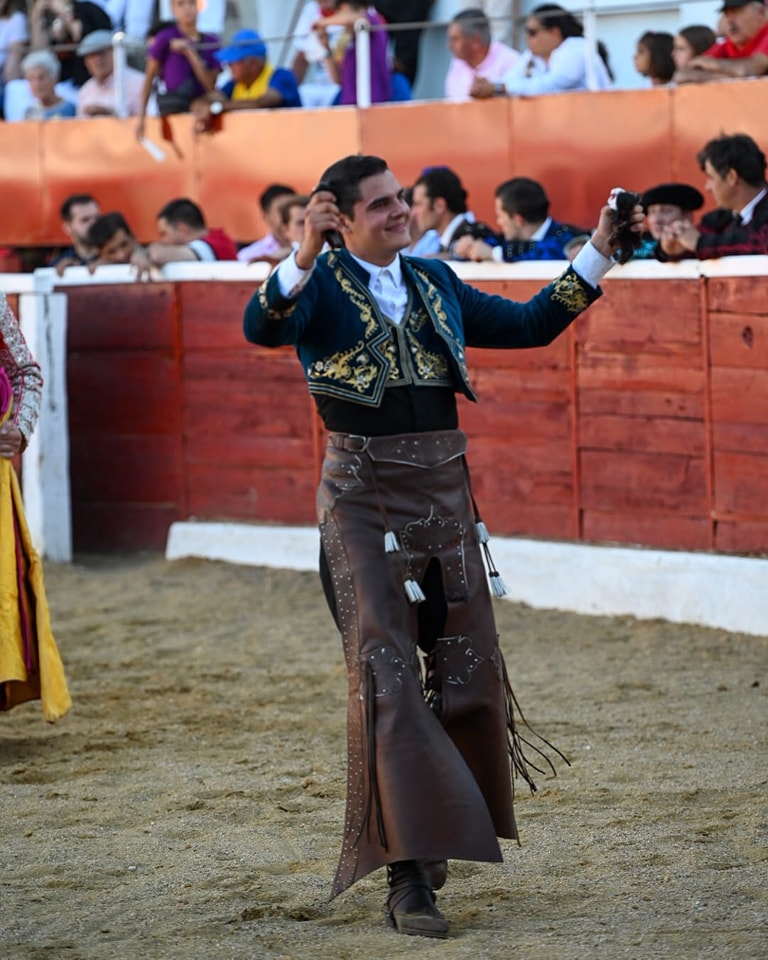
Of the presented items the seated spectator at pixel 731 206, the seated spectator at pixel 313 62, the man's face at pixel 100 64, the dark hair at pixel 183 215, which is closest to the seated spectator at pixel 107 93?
the man's face at pixel 100 64

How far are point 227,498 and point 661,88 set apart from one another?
2951 mm

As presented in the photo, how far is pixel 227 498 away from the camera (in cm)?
877

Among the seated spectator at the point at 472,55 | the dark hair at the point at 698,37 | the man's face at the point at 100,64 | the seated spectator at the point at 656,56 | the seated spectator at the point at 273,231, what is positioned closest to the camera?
the dark hair at the point at 698,37

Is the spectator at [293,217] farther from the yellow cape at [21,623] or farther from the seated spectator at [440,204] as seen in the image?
the yellow cape at [21,623]

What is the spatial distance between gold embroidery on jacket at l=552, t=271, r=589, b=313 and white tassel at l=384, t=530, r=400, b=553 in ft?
2.14

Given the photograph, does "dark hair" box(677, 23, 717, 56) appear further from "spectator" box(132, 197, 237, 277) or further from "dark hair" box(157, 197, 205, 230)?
"dark hair" box(157, 197, 205, 230)

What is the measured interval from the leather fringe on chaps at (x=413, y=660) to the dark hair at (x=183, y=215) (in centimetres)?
567

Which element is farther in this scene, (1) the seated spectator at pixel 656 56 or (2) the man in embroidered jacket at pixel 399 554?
(1) the seated spectator at pixel 656 56

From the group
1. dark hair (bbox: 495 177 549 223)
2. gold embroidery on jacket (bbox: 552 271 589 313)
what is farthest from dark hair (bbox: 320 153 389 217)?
dark hair (bbox: 495 177 549 223)

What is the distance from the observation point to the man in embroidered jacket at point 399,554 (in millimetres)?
3434

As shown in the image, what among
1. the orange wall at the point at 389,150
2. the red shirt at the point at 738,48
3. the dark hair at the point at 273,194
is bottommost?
the dark hair at the point at 273,194

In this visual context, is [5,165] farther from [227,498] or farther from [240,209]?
[227,498]

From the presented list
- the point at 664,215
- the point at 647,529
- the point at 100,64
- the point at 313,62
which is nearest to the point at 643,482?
the point at 647,529

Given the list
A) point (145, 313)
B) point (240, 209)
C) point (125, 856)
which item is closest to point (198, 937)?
point (125, 856)
